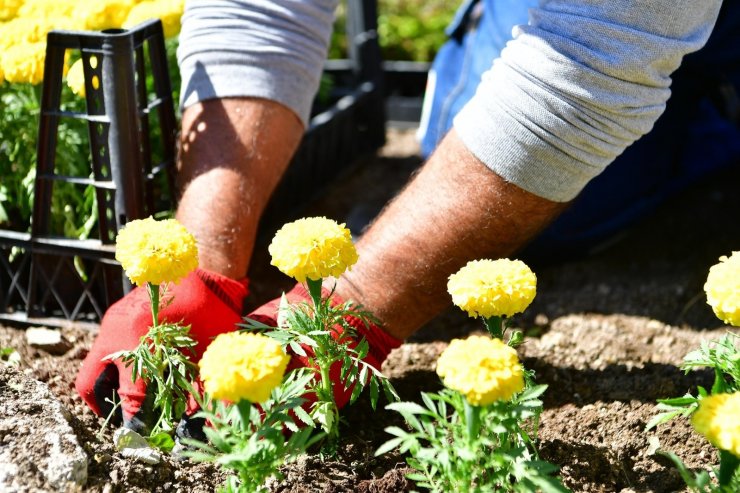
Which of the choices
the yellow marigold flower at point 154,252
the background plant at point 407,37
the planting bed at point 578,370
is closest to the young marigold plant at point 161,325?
the yellow marigold flower at point 154,252

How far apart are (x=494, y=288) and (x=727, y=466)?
0.32 metres

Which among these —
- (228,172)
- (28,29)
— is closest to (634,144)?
(228,172)

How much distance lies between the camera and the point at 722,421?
0.90 metres

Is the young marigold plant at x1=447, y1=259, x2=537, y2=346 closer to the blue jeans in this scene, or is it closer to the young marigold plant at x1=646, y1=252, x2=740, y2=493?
the young marigold plant at x1=646, y1=252, x2=740, y2=493

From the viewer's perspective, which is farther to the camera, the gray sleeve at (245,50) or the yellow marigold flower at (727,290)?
the gray sleeve at (245,50)

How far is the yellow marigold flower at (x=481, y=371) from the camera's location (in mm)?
904

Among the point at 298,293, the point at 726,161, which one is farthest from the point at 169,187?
the point at 726,161

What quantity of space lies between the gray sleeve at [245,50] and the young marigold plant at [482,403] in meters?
0.73

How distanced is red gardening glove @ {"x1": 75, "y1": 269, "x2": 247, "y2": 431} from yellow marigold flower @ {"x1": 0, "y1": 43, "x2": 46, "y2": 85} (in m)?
0.45

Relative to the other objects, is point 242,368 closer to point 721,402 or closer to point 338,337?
point 338,337

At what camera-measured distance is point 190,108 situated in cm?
162

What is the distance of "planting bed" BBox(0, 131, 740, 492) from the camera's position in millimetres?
1186

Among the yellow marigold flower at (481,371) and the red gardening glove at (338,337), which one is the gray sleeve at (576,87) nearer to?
the red gardening glove at (338,337)

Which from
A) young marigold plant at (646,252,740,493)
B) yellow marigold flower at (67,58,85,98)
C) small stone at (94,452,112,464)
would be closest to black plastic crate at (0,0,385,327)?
yellow marigold flower at (67,58,85,98)
